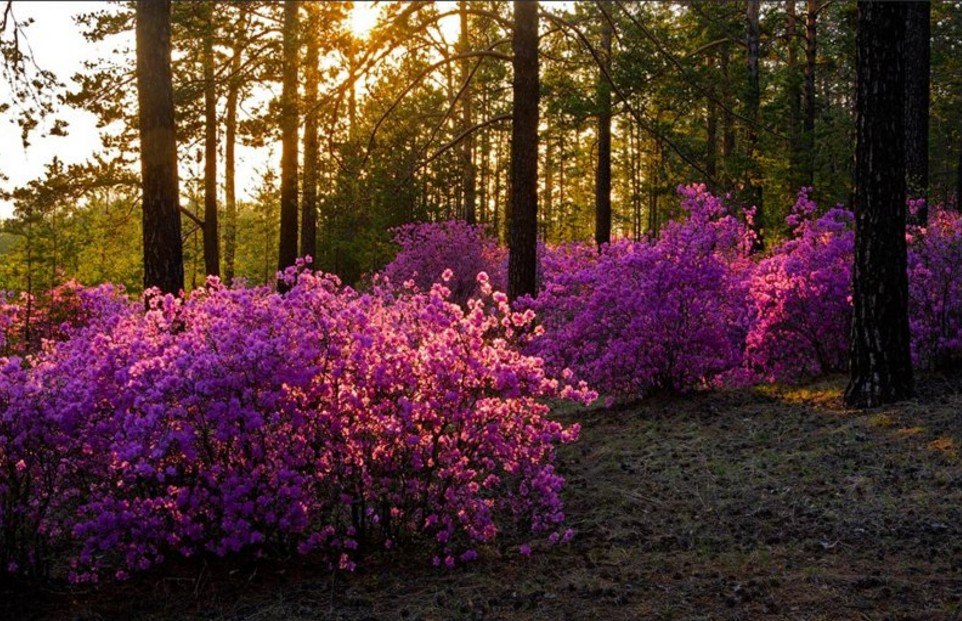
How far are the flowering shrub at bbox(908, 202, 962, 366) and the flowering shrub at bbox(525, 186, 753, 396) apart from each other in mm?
1696

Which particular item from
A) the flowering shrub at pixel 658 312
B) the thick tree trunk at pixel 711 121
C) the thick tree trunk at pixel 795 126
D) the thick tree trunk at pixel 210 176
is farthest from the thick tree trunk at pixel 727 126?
the thick tree trunk at pixel 210 176

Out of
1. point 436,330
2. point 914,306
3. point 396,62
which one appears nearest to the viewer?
point 436,330

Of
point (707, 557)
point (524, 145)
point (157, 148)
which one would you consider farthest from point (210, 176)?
point (707, 557)

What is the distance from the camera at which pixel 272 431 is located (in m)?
4.45

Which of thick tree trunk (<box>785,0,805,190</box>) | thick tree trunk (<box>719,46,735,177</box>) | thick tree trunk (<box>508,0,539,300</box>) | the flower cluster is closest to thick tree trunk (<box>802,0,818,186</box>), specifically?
thick tree trunk (<box>785,0,805,190</box>)

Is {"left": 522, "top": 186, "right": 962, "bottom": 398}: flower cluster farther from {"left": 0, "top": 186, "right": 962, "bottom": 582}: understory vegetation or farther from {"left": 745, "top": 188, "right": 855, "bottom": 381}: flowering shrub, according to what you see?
{"left": 0, "top": 186, "right": 962, "bottom": 582}: understory vegetation

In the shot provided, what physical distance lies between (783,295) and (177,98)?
9.76 meters

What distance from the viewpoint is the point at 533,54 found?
10305 millimetres

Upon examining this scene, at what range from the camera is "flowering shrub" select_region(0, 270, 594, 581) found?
13.9ft

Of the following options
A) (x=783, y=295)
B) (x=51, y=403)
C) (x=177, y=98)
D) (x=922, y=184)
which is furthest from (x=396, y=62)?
(x=51, y=403)

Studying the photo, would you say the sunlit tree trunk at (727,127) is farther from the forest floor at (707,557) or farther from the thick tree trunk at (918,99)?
the forest floor at (707,557)

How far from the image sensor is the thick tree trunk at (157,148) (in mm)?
7801

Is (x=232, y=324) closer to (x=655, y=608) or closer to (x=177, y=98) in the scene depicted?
(x=655, y=608)

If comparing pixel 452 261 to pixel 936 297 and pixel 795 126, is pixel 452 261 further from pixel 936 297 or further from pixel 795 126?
pixel 936 297
